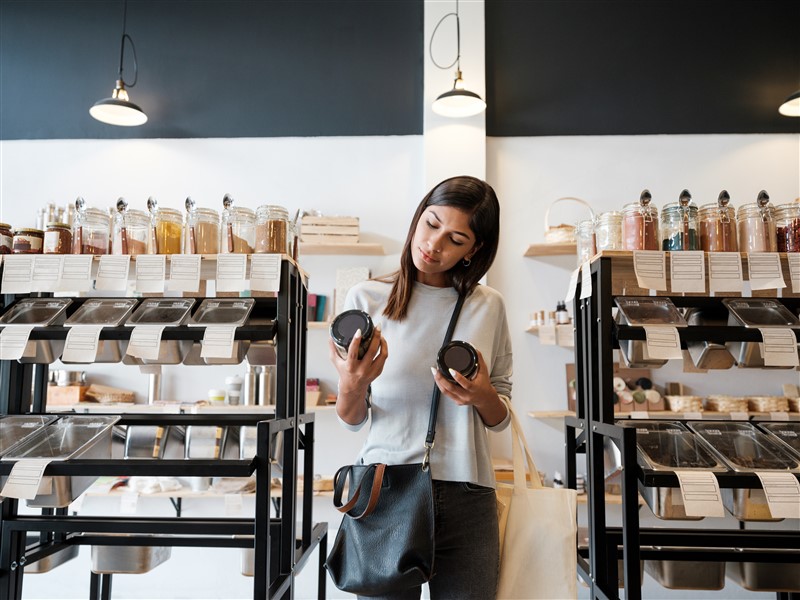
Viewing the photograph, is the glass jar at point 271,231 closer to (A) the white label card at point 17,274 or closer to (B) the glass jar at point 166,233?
(B) the glass jar at point 166,233

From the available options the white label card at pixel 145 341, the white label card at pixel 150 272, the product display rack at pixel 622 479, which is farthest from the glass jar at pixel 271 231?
the product display rack at pixel 622 479

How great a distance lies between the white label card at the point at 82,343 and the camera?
162 centimetres

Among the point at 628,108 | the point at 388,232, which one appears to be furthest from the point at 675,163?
the point at 388,232

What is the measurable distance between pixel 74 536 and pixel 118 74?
120 inches

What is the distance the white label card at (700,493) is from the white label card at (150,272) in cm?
144

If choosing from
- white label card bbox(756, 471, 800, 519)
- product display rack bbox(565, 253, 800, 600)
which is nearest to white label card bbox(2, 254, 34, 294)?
product display rack bbox(565, 253, 800, 600)

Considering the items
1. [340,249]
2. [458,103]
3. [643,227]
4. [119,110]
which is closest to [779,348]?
[643,227]

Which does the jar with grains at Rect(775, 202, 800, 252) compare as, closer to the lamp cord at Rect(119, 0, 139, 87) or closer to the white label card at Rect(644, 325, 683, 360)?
the white label card at Rect(644, 325, 683, 360)

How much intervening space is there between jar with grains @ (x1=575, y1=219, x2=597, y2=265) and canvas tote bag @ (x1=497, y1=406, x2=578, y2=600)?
2.47 ft

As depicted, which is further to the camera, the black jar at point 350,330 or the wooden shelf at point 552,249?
the wooden shelf at point 552,249

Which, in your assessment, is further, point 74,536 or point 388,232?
point 388,232

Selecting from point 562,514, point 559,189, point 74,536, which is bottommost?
point 74,536

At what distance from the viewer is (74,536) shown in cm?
208

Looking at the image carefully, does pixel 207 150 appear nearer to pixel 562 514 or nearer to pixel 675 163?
pixel 675 163
